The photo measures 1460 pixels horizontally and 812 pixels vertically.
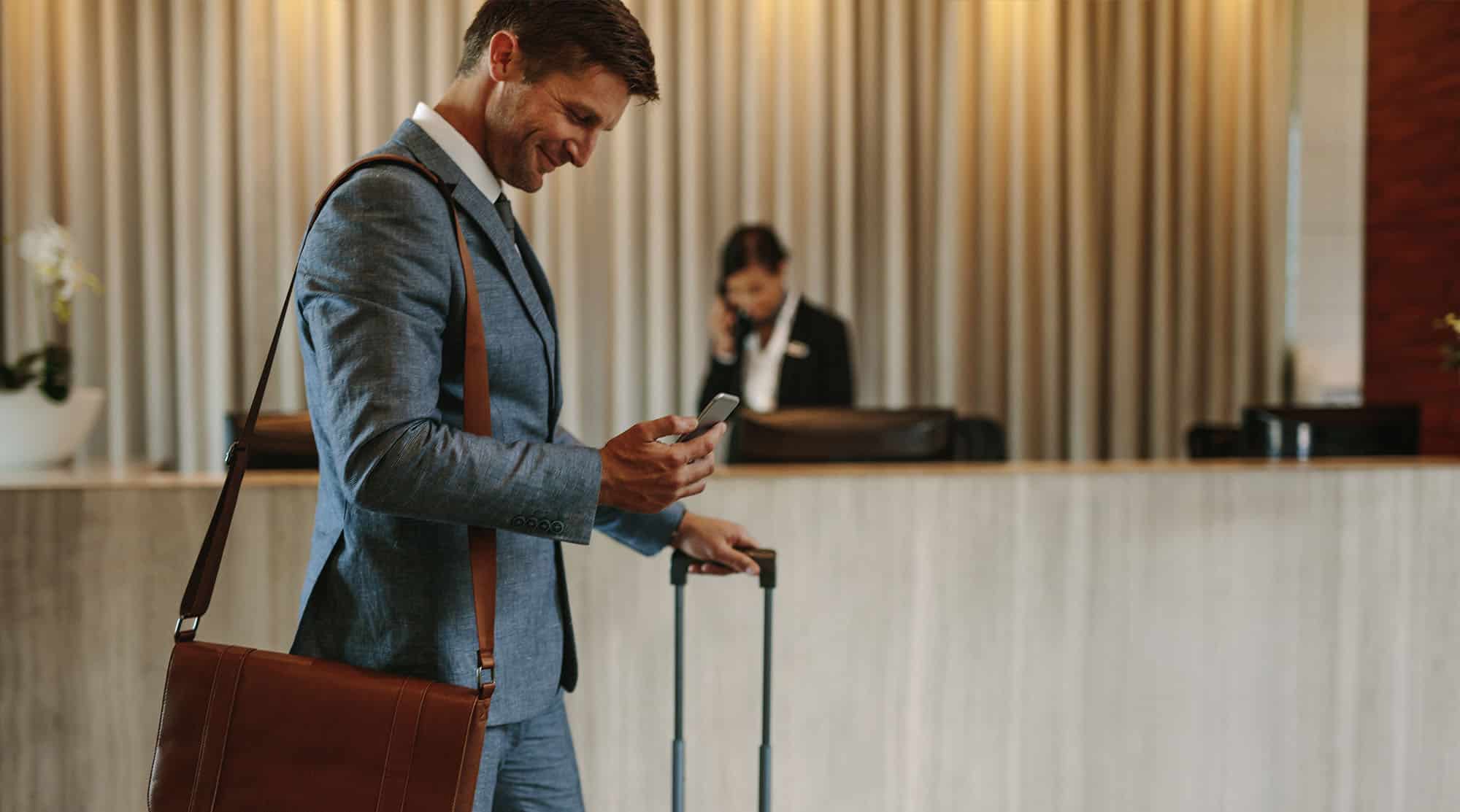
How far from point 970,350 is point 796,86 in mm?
1266

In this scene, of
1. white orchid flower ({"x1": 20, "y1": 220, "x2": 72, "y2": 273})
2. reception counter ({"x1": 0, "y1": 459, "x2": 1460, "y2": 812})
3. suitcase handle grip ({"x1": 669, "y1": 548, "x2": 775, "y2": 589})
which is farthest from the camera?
white orchid flower ({"x1": 20, "y1": 220, "x2": 72, "y2": 273})

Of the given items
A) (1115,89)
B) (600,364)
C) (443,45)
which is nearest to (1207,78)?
(1115,89)

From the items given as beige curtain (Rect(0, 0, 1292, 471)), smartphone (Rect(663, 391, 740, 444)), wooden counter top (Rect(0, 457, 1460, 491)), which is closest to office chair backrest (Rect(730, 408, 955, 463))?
wooden counter top (Rect(0, 457, 1460, 491))

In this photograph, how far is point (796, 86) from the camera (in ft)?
15.4

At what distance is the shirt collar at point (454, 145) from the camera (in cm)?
114

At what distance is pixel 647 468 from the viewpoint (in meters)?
1.06

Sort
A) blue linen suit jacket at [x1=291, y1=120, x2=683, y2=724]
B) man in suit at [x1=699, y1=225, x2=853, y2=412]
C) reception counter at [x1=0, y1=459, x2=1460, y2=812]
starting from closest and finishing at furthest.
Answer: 1. blue linen suit jacket at [x1=291, y1=120, x2=683, y2=724]
2. reception counter at [x1=0, y1=459, x2=1460, y2=812]
3. man in suit at [x1=699, y1=225, x2=853, y2=412]

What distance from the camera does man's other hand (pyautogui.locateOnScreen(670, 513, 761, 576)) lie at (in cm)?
142

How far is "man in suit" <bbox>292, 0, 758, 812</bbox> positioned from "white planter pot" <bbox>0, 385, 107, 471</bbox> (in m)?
1.46

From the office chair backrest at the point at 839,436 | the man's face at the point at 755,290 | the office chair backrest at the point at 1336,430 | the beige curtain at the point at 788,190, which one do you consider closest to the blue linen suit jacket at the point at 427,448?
the office chair backrest at the point at 839,436

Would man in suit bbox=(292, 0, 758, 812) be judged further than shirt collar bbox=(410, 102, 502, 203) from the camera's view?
No

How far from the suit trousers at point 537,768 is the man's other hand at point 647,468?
0.94ft

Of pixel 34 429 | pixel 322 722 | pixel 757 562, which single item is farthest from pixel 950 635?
pixel 34 429

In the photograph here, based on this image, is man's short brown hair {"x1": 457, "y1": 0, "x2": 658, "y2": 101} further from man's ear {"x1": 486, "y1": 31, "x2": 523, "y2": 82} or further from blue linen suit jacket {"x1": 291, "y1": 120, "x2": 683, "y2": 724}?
blue linen suit jacket {"x1": 291, "y1": 120, "x2": 683, "y2": 724}
